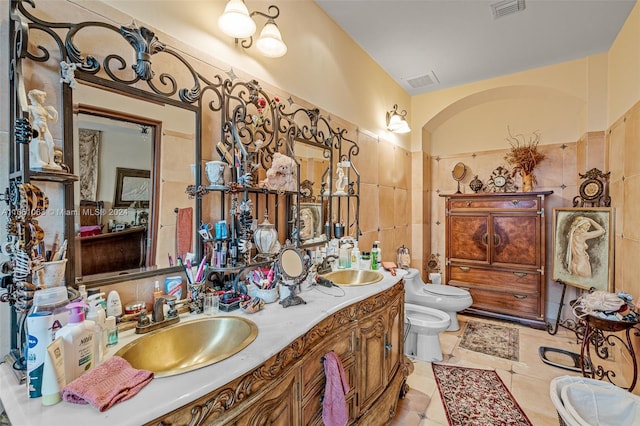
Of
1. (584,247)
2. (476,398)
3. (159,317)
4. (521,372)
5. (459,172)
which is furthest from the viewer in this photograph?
(459,172)

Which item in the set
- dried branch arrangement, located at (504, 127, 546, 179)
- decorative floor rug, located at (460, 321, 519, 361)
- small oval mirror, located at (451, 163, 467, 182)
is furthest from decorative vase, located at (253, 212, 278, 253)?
dried branch arrangement, located at (504, 127, 546, 179)

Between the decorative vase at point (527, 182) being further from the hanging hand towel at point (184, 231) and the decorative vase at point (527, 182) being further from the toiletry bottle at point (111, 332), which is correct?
the toiletry bottle at point (111, 332)

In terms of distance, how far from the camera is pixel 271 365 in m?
0.97

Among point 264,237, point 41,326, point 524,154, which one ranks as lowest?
point 41,326

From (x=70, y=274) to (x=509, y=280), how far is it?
390 centimetres

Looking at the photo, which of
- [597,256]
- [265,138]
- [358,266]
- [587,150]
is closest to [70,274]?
[265,138]

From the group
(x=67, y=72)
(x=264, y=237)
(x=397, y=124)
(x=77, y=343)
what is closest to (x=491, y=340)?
(x=397, y=124)

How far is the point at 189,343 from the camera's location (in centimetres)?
113

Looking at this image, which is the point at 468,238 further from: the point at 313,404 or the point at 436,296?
the point at 313,404

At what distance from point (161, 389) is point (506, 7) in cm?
317

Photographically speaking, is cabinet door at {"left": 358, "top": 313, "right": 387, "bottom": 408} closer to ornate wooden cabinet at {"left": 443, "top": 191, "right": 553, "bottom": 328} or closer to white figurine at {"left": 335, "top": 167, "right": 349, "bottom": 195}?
white figurine at {"left": 335, "top": 167, "right": 349, "bottom": 195}

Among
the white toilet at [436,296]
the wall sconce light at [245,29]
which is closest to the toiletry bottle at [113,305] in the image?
the wall sconce light at [245,29]

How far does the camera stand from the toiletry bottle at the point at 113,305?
106 centimetres

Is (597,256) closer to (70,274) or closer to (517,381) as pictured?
(517,381)
